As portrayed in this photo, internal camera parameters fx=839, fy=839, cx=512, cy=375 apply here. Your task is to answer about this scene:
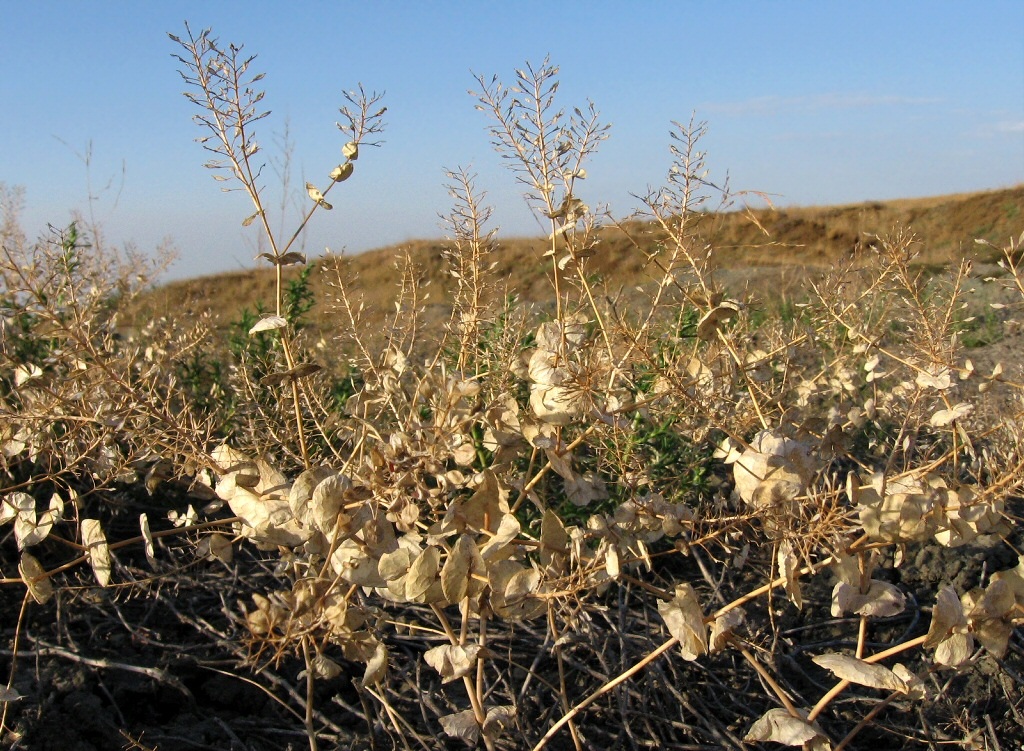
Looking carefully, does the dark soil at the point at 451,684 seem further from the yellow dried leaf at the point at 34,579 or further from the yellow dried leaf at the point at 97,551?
the yellow dried leaf at the point at 97,551

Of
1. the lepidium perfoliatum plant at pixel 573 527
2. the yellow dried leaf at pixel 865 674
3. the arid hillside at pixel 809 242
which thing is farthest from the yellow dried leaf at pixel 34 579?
the arid hillside at pixel 809 242

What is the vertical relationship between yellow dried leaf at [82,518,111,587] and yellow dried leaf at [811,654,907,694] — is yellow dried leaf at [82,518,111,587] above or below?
above

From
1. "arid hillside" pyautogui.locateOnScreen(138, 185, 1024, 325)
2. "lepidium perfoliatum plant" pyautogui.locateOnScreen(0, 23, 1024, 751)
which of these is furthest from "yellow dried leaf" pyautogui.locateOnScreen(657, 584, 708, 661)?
"arid hillside" pyautogui.locateOnScreen(138, 185, 1024, 325)

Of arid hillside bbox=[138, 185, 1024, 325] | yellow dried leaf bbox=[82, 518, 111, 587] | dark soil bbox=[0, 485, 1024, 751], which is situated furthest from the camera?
arid hillside bbox=[138, 185, 1024, 325]

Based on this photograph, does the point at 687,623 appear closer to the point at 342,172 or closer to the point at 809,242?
the point at 342,172

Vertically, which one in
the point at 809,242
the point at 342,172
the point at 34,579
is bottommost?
the point at 34,579

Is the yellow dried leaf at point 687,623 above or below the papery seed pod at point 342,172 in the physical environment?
below

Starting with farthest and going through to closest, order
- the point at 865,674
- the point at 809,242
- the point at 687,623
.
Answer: the point at 809,242
the point at 687,623
the point at 865,674

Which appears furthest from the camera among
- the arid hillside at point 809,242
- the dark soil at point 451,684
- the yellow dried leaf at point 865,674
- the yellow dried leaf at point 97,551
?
the arid hillside at point 809,242

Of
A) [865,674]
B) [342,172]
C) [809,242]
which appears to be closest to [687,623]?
[865,674]

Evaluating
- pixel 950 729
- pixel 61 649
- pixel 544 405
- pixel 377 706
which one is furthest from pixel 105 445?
pixel 950 729

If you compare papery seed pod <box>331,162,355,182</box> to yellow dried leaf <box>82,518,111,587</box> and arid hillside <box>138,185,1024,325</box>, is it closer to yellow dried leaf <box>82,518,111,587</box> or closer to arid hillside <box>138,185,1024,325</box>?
yellow dried leaf <box>82,518,111,587</box>

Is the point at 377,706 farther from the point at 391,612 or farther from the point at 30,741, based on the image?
the point at 30,741

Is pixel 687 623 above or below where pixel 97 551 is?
below
